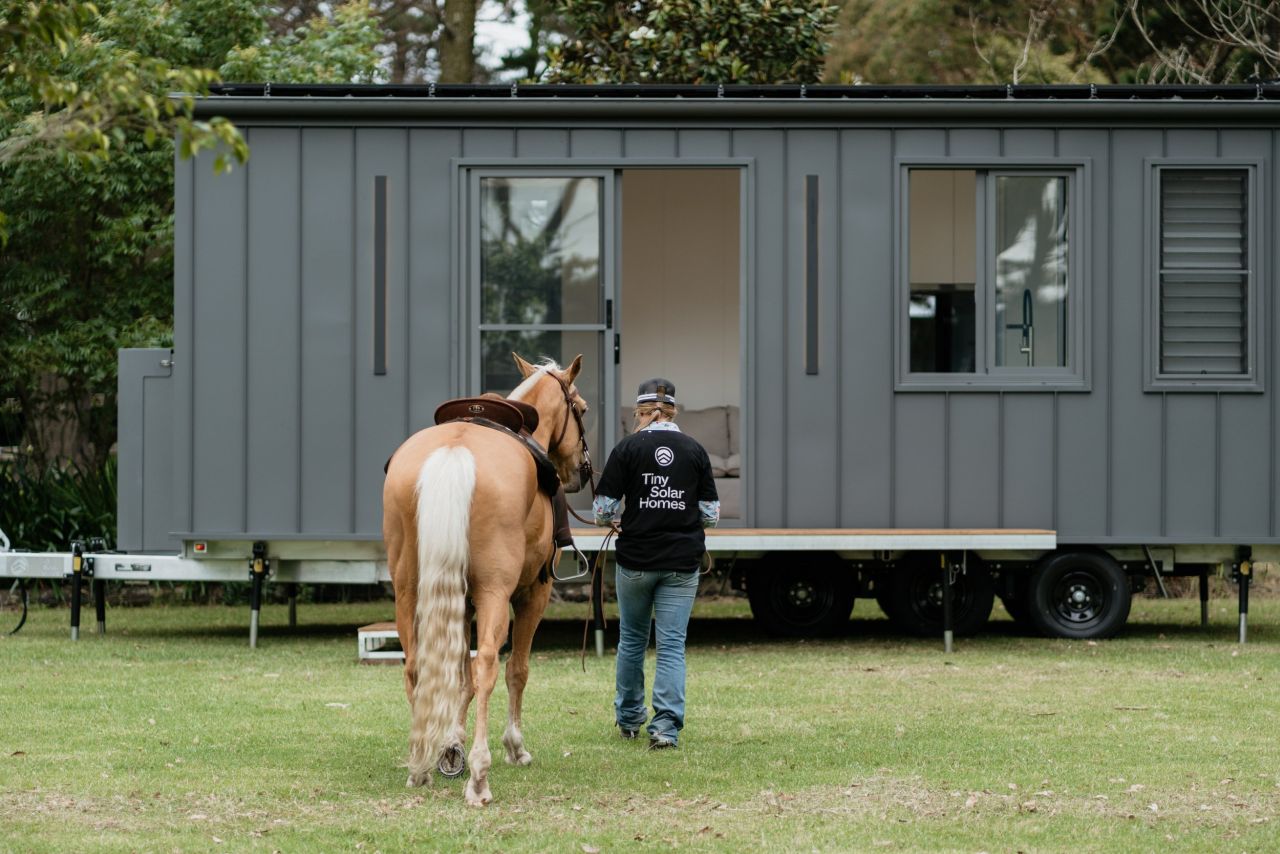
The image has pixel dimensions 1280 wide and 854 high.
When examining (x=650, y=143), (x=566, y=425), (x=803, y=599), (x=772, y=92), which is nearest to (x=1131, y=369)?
(x=803, y=599)

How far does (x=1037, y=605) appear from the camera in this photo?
35.2 ft

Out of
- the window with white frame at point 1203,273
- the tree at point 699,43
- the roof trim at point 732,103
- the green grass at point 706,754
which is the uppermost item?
the tree at point 699,43

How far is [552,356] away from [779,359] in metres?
1.48

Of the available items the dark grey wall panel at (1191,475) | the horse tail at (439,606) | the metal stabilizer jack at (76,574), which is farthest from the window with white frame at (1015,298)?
the metal stabilizer jack at (76,574)

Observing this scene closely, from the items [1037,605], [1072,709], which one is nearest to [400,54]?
[1037,605]

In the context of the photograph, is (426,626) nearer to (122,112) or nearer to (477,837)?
(477,837)

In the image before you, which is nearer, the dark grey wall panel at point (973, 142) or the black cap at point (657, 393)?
the black cap at point (657, 393)

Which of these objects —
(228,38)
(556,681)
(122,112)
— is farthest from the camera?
(228,38)

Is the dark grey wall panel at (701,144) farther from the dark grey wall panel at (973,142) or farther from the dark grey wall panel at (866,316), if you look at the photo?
the dark grey wall panel at (973,142)

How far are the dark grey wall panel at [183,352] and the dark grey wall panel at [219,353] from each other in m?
0.03

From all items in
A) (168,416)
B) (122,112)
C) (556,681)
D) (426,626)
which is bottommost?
(556,681)

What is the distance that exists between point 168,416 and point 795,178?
440 centimetres

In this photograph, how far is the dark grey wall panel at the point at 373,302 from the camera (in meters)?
10.3

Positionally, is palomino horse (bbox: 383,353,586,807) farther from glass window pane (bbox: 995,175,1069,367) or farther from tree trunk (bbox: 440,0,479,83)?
tree trunk (bbox: 440,0,479,83)
